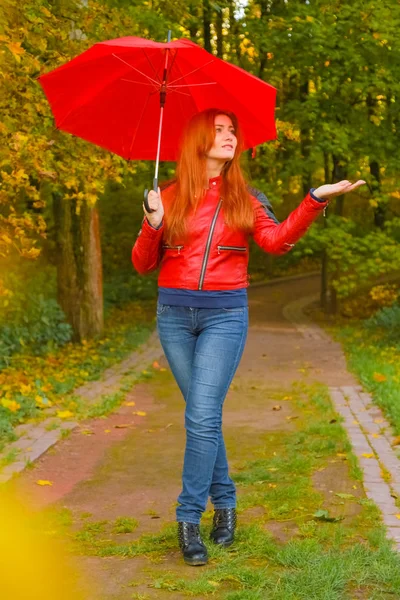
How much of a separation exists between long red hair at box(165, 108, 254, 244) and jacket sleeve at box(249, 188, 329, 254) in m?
0.07

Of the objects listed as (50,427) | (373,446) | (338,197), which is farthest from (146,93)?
(338,197)

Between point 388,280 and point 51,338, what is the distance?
548 inches

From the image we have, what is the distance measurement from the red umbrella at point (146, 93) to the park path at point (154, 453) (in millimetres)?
2116

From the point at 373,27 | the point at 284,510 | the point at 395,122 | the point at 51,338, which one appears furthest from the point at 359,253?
the point at 284,510

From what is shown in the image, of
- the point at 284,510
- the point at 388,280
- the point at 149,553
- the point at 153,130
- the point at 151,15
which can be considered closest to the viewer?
the point at 149,553

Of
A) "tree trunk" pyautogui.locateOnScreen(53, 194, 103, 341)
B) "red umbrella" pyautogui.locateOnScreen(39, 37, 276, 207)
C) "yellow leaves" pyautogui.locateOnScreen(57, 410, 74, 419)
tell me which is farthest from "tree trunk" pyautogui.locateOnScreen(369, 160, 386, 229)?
"red umbrella" pyautogui.locateOnScreen(39, 37, 276, 207)

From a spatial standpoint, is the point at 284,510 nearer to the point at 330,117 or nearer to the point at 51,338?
the point at 51,338

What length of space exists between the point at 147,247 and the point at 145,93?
1.08m

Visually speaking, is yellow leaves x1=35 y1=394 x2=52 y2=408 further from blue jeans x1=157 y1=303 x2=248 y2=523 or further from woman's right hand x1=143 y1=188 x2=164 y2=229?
woman's right hand x1=143 y1=188 x2=164 y2=229

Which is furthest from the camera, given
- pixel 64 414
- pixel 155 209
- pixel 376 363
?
pixel 376 363

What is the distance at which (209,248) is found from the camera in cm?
426

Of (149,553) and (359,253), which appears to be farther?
(359,253)

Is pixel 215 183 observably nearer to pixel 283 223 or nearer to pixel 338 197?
pixel 283 223

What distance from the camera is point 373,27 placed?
14297 millimetres
